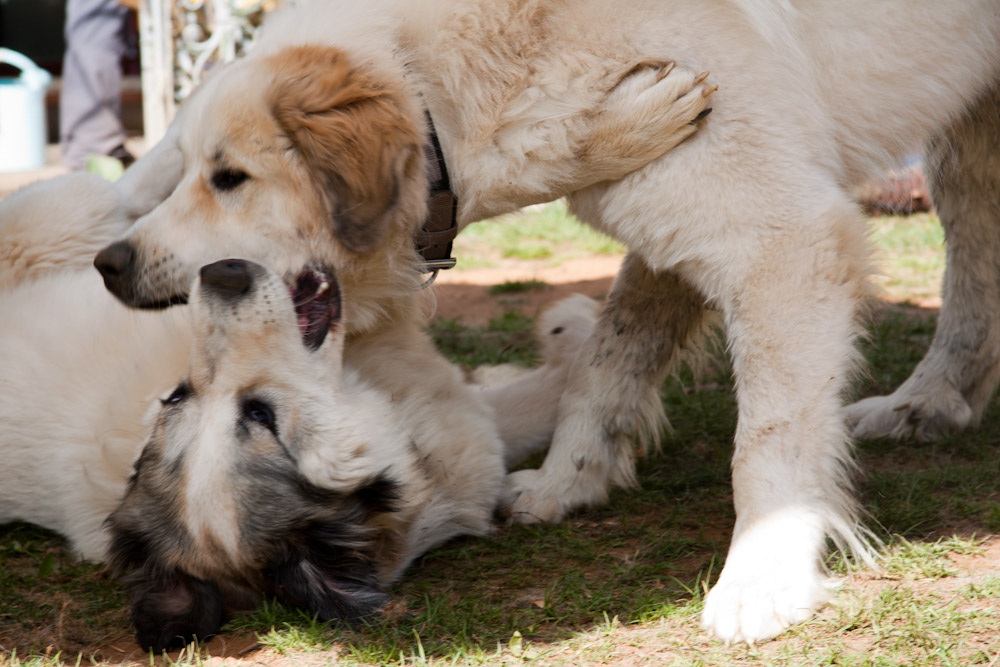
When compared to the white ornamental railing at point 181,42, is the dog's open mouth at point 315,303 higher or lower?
higher

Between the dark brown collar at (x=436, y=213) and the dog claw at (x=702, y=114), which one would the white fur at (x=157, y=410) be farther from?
the dog claw at (x=702, y=114)

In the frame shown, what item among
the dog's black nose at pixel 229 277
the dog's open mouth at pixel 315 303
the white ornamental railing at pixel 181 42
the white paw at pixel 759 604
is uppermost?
the dog's black nose at pixel 229 277

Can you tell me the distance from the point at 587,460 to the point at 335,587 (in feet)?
3.27

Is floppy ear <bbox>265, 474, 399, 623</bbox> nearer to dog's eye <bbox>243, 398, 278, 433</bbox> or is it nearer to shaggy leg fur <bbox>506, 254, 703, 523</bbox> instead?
dog's eye <bbox>243, 398, 278, 433</bbox>

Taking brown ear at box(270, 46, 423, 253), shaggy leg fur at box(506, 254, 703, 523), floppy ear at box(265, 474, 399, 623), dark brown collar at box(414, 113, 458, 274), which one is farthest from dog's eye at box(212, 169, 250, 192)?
shaggy leg fur at box(506, 254, 703, 523)

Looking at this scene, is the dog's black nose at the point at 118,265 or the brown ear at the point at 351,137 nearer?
the brown ear at the point at 351,137

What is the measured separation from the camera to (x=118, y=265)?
9.02 ft

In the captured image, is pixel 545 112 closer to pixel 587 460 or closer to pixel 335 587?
pixel 587 460

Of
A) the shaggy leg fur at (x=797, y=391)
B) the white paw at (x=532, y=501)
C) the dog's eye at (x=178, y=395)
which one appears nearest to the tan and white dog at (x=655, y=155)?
the shaggy leg fur at (x=797, y=391)

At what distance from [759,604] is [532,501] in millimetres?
1027

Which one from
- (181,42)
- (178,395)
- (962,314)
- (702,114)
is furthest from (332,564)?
(181,42)

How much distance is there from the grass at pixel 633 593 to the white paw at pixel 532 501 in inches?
1.9

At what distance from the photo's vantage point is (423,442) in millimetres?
3061

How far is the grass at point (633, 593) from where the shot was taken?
7.43ft
